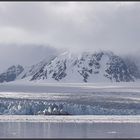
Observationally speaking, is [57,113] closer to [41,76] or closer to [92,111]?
[92,111]

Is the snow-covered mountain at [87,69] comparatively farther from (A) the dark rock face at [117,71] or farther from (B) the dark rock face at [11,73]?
(B) the dark rock face at [11,73]

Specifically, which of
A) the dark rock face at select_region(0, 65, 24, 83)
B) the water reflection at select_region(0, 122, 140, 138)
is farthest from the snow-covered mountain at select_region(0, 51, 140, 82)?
the water reflection at select_region(0, 122, 140, 138)

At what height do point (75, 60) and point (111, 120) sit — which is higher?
point (75, 60)

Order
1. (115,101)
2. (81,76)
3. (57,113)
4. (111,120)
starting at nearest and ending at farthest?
1. (111,120)
2. (57,113)
3. (115,101)
4. (81,76)

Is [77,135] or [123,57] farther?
[123,57]

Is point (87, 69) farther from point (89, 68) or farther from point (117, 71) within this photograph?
point (117, 71)

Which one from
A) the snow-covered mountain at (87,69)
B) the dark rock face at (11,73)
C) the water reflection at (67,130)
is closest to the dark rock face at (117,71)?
the snow-covered mountain at (87,69)

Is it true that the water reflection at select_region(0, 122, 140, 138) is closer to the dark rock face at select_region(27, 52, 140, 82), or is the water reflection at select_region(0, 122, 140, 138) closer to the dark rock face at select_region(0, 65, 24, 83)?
the dark rock face at select_region(27, 52, 140, 82)

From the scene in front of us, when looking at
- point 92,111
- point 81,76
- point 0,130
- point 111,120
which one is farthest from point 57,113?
point 81,76
